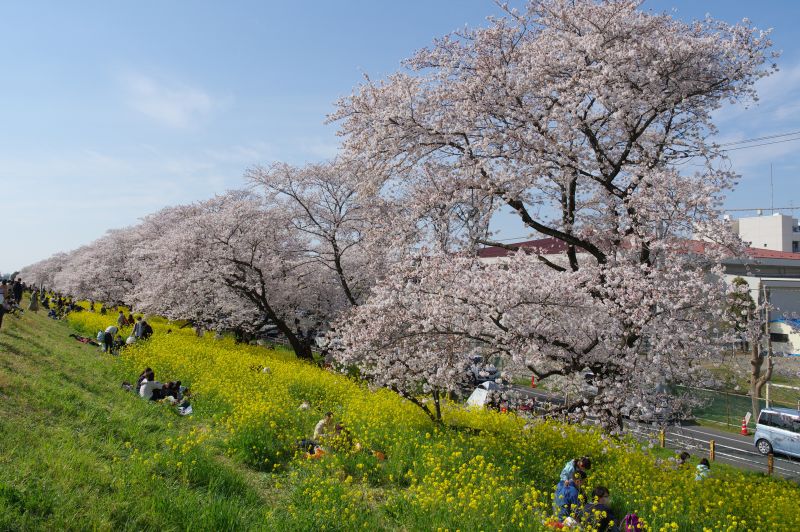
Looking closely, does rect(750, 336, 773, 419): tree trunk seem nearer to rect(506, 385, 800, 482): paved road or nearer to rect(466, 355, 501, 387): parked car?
rect(506, 385, 800, 482): paved road

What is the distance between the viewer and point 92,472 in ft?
21.8

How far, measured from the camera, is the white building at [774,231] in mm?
56213

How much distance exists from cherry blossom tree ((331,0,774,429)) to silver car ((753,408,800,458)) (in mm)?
12117

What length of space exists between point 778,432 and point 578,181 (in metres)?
13.2

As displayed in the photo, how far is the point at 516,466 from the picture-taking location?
919 centimetres

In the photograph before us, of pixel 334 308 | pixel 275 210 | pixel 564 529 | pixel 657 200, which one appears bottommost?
pixel 564 529

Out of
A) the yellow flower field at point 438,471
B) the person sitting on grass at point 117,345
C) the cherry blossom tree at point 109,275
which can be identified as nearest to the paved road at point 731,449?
the yellow flower field at point 438,471

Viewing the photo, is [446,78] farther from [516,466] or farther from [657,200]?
[516,466]

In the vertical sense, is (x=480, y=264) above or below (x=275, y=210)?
below

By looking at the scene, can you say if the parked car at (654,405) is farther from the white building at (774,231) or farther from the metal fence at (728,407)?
the white building at (774,231)

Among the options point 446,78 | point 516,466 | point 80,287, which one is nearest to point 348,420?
point 516,466

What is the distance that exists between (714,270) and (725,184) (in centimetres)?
165

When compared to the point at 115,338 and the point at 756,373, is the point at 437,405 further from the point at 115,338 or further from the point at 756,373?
the point at 115,338

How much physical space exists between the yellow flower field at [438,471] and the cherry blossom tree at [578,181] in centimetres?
111
